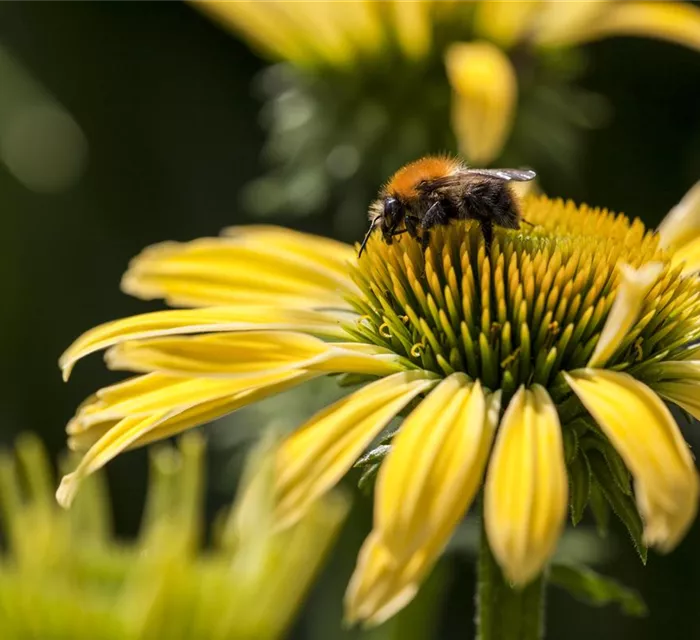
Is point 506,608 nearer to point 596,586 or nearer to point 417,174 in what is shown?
point 596,586

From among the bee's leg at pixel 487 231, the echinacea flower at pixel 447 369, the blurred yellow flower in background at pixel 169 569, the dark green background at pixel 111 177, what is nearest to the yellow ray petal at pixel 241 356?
the echinacea flower at pixel 447 369

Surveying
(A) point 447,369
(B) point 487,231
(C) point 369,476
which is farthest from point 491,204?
(C) point 369,476

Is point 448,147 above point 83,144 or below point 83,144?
above

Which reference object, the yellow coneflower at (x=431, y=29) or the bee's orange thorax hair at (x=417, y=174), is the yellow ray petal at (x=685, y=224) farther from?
the yellow coneflower at (x=431, y=29)

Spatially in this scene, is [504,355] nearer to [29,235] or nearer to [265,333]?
[265,333]

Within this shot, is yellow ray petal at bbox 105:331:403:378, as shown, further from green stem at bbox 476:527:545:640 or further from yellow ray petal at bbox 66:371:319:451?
green stem at bbox 476:527:545:640

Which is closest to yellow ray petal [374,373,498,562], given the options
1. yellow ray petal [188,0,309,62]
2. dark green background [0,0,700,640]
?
yellow ray petal [188,0,309,62]

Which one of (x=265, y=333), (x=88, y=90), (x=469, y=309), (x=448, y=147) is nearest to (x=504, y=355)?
(x=469, y=309)
